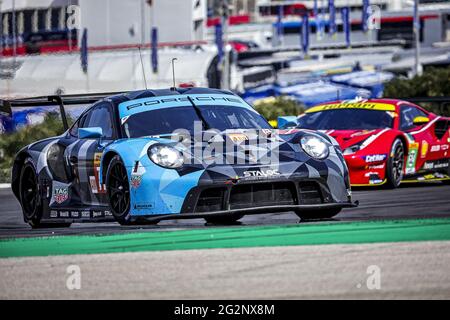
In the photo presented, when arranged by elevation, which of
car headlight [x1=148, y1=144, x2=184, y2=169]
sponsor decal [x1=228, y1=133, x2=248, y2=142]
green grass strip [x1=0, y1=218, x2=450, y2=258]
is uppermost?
sponsor decal [x1=228, y1=133, x2=248, y2=142]

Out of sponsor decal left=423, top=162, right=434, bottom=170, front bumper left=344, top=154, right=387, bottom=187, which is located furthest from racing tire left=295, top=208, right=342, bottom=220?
sponsor decal left=423, top=162, right=434, bottom=170

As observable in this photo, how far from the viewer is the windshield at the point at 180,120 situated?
933 cm

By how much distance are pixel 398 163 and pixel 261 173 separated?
210 inches

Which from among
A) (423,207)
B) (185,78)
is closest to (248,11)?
(185,78)

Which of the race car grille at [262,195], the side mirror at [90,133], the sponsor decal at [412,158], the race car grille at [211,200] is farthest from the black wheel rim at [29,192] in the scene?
the sponsor decal at [412,158]

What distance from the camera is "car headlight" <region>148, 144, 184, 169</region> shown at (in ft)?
28.2

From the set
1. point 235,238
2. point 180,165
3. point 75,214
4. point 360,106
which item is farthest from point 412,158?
point 235,238

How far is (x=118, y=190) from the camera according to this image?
351 inches

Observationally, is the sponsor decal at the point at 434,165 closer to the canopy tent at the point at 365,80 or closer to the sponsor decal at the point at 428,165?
the sponsor decal at the point at 428,165

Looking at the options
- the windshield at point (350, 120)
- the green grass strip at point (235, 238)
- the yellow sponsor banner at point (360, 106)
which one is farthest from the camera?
the yellow sponsor banner at point (360, 106)

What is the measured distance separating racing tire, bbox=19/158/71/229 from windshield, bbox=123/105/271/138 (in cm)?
137

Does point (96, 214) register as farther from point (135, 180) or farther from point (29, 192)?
point (29, 192)

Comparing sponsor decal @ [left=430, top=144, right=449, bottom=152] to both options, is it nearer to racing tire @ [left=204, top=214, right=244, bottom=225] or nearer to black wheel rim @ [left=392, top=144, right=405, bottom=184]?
black wheel rim @ [left=392, top=144, right=405, bottom=184]

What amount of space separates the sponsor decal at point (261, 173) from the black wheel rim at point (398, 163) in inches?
200
